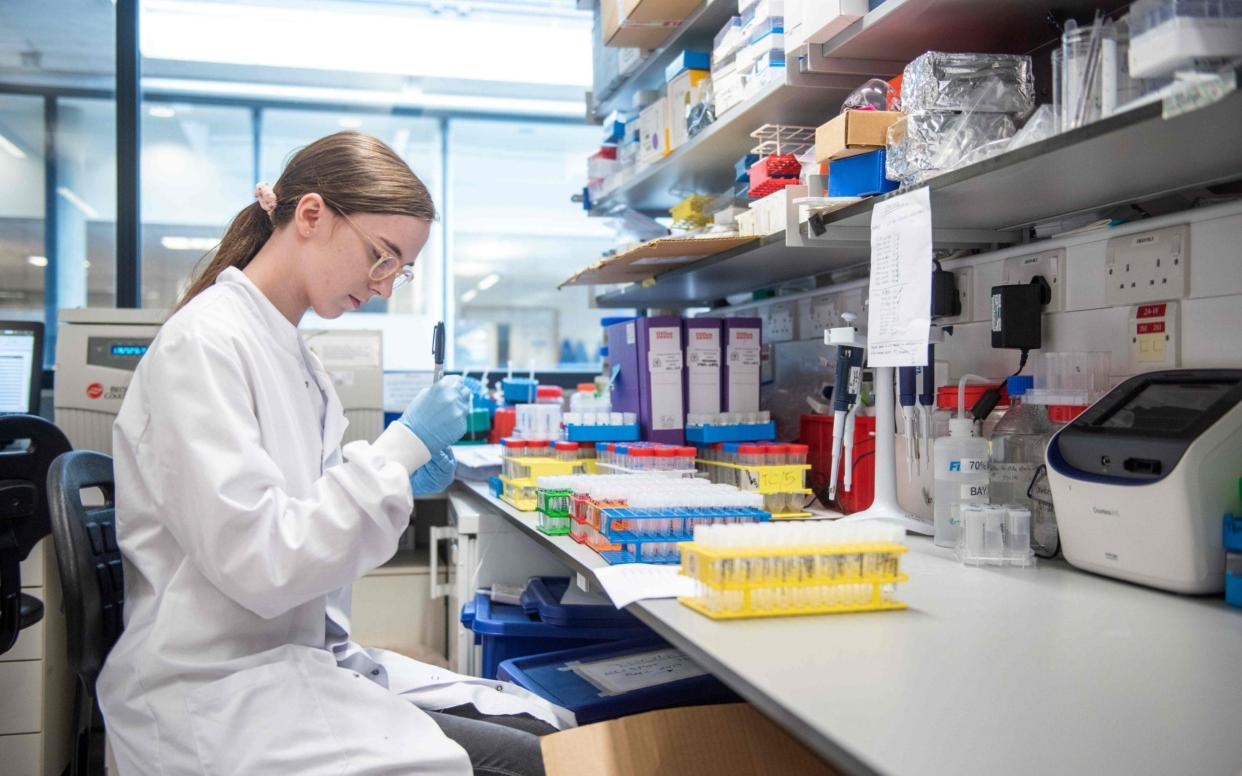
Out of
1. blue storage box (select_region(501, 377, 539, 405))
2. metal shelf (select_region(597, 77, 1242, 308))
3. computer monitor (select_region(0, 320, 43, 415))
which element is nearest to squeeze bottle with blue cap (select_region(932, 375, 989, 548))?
metal shelf (select_region(597, 77, 1242, 308))

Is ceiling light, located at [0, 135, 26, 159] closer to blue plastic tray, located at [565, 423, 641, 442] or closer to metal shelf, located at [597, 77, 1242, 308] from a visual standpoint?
blue plastic tray, located at [565, 423, 641, 442]

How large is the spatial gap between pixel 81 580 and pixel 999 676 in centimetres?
116

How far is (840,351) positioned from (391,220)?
867mm

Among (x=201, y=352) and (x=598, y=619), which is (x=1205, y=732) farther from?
(x=598, y=619)

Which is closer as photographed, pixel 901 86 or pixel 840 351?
pixel 901 86

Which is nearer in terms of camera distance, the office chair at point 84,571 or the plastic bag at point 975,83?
the office chair at point 84,571

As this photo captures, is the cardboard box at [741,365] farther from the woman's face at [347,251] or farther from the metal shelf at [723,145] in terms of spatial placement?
the woman's face at [347,251]

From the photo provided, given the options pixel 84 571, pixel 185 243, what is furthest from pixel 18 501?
pixel 185 243

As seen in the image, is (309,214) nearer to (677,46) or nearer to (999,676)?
(999,676)

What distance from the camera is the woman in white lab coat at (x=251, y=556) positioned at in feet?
3.64

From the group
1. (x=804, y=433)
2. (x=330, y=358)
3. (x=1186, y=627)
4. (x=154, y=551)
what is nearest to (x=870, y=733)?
(x=1186, y=627)

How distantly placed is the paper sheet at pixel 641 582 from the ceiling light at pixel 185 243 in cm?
432

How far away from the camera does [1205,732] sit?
2.42 ft

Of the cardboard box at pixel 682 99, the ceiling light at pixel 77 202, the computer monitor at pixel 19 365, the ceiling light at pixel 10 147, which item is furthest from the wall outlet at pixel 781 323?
the ceiling light at pixel 10 147
